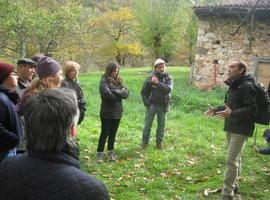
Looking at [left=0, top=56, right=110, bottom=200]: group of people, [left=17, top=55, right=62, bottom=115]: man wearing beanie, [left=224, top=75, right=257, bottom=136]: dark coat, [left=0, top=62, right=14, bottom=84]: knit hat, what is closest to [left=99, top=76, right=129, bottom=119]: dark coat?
[left=224, top=75, right=257, bottom=136]: dark coat

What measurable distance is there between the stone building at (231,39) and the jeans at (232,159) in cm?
926

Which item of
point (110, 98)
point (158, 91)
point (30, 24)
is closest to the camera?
point (110, 98)

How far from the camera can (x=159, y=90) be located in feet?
25.7

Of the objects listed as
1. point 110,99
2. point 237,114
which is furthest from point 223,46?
point 237,114

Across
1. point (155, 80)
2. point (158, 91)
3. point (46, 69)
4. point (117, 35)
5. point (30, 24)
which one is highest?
point (117, 35)

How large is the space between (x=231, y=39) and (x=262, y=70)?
168 centimetres

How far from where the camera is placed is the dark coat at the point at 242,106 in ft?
17.1

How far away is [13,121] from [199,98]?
10.5 meters

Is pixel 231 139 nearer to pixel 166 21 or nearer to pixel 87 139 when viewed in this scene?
pixel 87 139

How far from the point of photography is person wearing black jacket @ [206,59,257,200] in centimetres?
523

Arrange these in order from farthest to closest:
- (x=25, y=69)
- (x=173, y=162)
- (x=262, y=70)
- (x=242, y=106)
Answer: (x=262, y=70) < (x=173, y=162) < (x=242, y=106) < (x=25, y=69)

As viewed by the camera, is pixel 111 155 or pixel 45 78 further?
pixel 111 155

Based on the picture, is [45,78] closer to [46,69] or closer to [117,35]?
[46,69]

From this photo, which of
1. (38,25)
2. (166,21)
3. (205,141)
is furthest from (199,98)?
(166,21)
